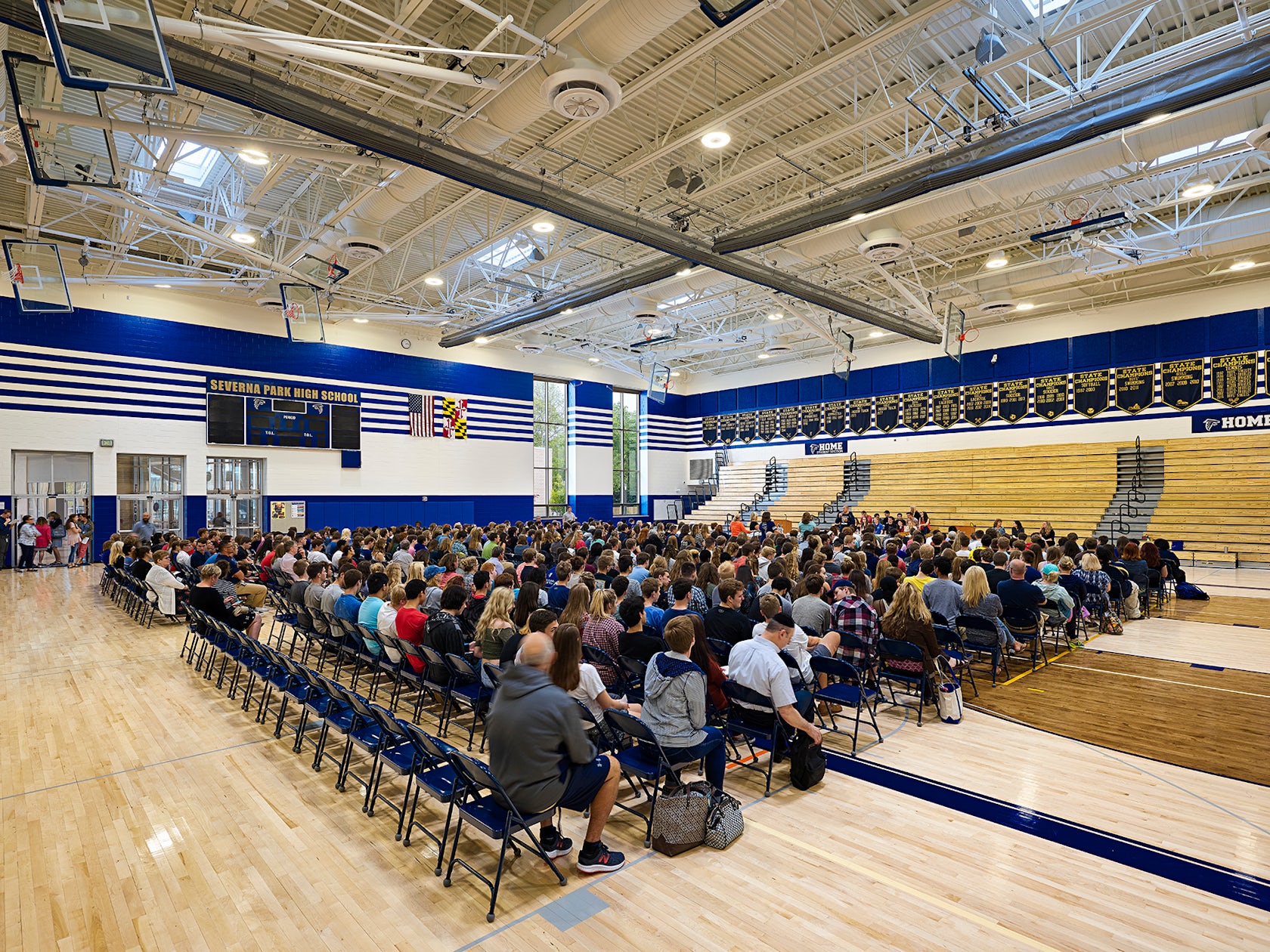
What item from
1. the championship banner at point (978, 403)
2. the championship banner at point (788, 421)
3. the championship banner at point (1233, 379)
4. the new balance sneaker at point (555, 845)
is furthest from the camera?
the championship banner at point (788, 421)

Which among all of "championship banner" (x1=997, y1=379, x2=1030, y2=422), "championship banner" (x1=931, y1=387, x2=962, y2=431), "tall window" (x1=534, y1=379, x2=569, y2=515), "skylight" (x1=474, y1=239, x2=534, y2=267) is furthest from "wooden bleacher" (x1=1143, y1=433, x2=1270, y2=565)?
"tall window" (x1=534, y1=379, x2=569, y2=515)

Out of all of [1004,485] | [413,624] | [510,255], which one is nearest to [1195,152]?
[1004,485]

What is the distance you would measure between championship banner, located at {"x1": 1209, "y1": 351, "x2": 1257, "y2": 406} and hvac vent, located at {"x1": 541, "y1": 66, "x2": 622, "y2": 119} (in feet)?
63.4

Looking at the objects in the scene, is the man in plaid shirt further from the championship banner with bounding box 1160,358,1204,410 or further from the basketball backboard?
the championship banner with bounding box 1160,358,1204,410

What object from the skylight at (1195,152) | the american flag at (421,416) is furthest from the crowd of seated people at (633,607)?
the american flag at (421,416)

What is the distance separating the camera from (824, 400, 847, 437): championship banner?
1000 inches

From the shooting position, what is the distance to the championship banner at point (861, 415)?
24.7 metres

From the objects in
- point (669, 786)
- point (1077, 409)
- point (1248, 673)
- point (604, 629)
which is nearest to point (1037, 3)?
point (1248, 673)

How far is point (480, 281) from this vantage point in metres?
19.1

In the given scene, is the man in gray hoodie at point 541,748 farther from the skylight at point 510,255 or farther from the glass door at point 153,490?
the glass door at point 153,490

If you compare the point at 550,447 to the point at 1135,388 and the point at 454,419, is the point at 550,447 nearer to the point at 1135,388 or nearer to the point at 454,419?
the point at 454,419

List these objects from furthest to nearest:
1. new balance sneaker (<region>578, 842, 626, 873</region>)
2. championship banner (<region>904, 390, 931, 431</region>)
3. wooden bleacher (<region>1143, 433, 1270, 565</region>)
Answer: championship banner (<region>904, 390, 931, 431</region>) → wooden bleacher (<region>1143, 433, 1270, 565</region>) → new balance sneaker (<region>578, 842, 626, 873</region>)

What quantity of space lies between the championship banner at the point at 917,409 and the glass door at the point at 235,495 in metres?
21.3

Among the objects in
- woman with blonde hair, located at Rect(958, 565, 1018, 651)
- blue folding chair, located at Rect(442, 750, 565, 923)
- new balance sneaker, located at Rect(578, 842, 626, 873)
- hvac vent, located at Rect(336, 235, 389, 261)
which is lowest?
new balance sneaker, located at Rect(578, 842, 626, 873)
